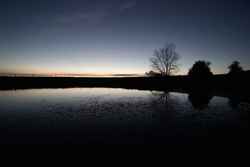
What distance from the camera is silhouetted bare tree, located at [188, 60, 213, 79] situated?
2247 inches

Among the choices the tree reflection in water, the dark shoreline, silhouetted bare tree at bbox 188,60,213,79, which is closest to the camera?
the tree reflection in water

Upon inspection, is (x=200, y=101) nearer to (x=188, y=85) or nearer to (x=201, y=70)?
(x=188, y=85)

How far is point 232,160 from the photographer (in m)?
6.37

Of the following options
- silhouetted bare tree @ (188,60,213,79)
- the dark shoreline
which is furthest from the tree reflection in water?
silhouetted bare tree @ (188,60,213,79)

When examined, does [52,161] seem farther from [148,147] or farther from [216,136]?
[216,136]

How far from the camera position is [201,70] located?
5728cm

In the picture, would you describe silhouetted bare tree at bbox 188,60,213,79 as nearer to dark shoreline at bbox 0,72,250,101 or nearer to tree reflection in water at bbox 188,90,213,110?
dark shoreline at bbox 0,72,250,101

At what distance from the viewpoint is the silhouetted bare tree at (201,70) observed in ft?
187

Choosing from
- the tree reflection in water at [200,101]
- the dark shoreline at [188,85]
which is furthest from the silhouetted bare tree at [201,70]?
the tree reflection in water at [200,101]

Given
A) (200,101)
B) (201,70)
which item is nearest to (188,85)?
(201,70)

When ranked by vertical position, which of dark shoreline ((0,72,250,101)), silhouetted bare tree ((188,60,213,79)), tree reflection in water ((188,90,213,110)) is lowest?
tree reflection in water ((188,90,213,110))

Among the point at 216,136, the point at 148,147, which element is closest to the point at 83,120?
the point at 148,147

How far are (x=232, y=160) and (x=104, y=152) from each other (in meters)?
5.41

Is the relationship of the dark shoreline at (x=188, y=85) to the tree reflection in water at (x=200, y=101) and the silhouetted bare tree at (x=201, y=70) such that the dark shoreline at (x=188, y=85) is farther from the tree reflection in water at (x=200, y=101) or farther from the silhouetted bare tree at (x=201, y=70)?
the tree reflection in water at (x=200, y=101)
